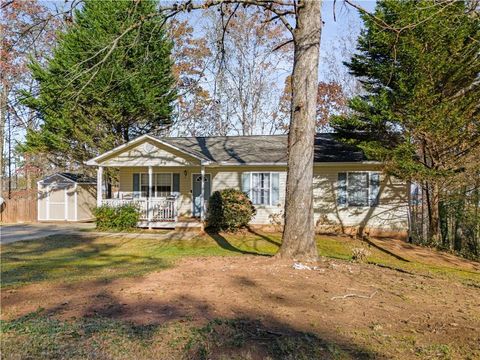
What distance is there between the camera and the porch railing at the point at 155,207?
16219mm

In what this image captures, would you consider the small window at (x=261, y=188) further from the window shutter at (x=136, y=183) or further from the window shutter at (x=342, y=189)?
the window shutter at (x=136, y=183)

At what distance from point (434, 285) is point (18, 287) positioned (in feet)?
21.6

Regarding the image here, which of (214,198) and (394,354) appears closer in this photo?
(394,354)

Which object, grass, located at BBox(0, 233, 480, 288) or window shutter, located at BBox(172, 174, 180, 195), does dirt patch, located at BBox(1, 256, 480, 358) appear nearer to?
grass, located at BBox(0, 233, 480, 288)

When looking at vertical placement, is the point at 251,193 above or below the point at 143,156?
below

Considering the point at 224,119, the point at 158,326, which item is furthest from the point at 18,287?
the point at 224,119

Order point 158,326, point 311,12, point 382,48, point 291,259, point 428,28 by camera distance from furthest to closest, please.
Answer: point 382,48 → point 428,28 → point 311,12 → point 291,259 → point 158,326

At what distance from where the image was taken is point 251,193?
16.6 metres

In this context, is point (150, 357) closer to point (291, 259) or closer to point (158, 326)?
point (158, 326)

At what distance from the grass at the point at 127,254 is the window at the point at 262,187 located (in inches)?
73.3

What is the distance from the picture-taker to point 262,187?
1650 cm

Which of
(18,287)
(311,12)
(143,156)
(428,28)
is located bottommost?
(18,287)

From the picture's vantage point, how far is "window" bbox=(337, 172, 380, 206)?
49.9 feet

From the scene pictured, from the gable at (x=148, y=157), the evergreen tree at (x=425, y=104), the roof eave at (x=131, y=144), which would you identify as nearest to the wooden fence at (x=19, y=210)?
the roof eave at (x=131, y=144)
